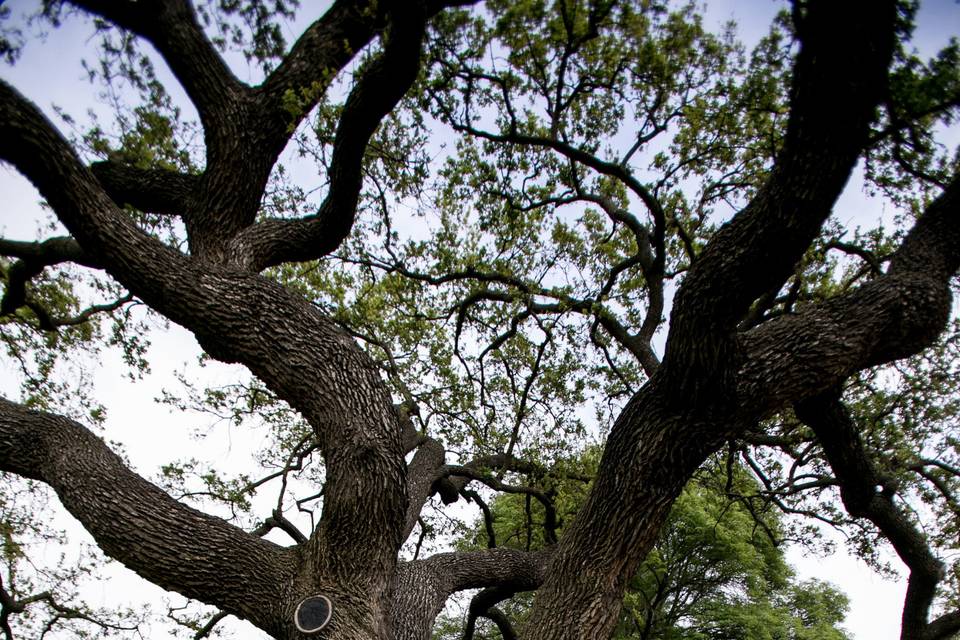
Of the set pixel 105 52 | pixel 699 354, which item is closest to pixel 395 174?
pixel 105 52

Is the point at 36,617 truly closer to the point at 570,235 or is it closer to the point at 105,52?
the point at 105,52

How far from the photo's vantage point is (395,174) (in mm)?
6484

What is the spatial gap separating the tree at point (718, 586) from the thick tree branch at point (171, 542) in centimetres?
1191

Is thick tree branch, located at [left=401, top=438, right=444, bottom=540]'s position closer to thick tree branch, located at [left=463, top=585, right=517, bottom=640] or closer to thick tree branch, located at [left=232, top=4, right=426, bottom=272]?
thick tree branch, located at [left=463, top=585, right=517, bottom=640]

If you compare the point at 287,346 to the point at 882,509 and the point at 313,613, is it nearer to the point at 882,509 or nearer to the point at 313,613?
the point at 313,613

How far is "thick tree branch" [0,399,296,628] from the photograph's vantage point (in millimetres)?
3561

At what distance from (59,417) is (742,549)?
16.8m

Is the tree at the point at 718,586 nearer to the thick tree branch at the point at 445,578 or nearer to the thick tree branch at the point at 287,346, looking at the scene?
the thick tree branch at the point at 445,578

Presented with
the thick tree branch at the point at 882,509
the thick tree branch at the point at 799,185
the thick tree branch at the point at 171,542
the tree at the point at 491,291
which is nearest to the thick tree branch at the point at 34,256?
the tree at the point at 491,291

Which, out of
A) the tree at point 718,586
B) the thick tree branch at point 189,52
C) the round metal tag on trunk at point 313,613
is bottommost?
the round metal tag on trunk at point 313,613

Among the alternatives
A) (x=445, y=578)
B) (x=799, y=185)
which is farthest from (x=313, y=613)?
(x=799, y=185)

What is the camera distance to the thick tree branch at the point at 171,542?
3.56 meters

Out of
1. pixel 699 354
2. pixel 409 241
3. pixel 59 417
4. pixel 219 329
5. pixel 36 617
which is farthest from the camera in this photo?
pixel 36 617

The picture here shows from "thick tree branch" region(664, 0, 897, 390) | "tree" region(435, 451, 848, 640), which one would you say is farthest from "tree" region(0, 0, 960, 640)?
"tree" region(435, 451, 848, 640)
